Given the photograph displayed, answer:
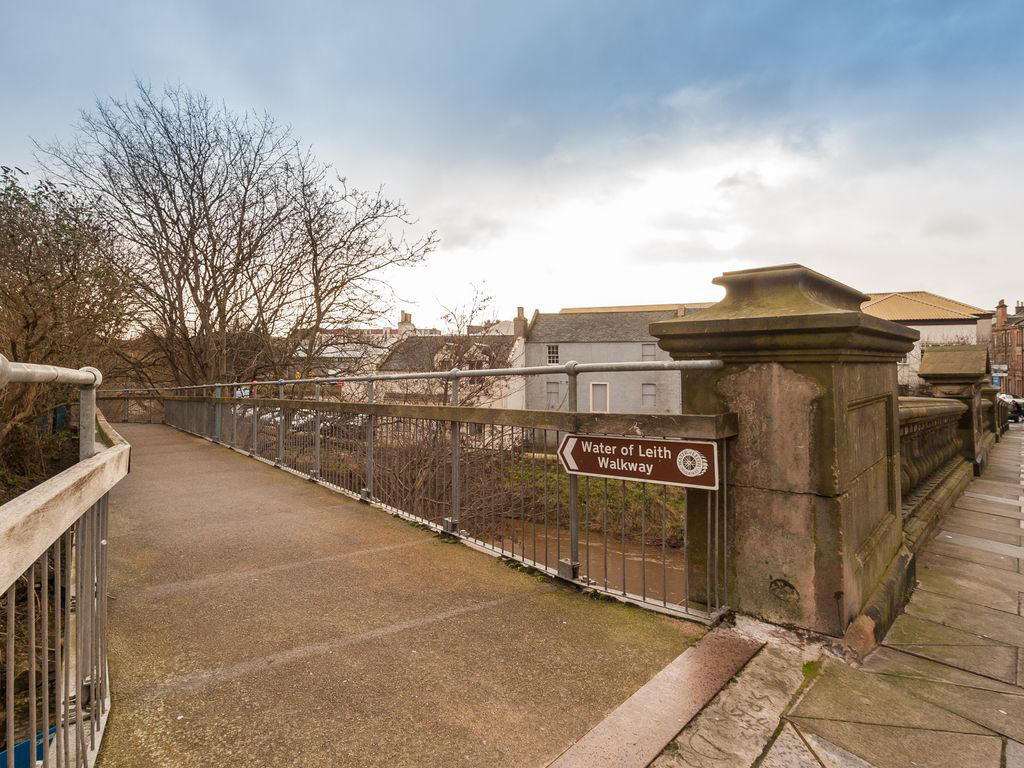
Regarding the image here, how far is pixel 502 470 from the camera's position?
15.9 feet

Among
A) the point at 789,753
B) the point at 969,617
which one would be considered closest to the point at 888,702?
the point at 789,753

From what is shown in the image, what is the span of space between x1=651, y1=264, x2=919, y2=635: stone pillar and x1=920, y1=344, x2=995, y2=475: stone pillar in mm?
7718

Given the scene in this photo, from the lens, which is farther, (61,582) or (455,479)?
(455,479)

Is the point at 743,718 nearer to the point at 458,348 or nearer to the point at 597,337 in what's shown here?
the point at 458,348

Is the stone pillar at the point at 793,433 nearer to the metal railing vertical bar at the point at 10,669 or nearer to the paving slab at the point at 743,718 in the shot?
the paving slab at the point at 743,718

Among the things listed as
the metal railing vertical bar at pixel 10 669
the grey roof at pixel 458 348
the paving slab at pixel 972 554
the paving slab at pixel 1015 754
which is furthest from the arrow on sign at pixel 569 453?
the grey roof at pixel 458 348

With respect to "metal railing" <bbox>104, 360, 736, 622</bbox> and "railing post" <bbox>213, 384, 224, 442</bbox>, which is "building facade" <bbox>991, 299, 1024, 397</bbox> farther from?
"railing post" <bbox>213, 384, 224, 442</bbox>

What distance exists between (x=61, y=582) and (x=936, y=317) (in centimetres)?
6651

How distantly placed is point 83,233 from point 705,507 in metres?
9.78

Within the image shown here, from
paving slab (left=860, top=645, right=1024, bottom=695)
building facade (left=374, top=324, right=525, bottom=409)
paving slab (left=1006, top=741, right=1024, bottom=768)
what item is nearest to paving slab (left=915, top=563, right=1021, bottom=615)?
paving slab (left=860, top=645, right=1024, bottom=695)

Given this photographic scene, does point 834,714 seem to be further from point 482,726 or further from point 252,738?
point 252,738

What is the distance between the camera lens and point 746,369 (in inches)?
119

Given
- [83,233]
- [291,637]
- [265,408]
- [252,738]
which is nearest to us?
[252,738]

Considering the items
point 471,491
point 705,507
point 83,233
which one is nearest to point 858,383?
point 705,507
